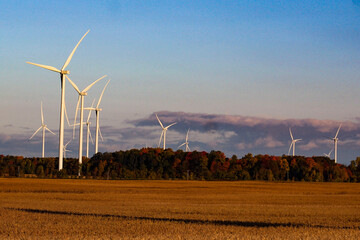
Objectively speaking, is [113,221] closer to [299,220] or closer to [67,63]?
[299,220]

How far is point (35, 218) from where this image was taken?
136 feet

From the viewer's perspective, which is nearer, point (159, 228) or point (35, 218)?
point (159, 228)

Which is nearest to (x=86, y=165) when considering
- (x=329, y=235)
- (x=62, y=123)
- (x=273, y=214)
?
(x=62, y=123)

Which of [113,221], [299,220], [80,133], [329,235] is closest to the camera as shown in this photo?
[329,235]

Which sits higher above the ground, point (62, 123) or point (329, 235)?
point (62, 123)

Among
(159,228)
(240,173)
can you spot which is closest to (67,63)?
(159,228)

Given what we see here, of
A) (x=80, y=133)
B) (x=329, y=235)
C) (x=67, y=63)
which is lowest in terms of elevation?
(x=329, y=235)

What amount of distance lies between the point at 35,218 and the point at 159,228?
430 inches

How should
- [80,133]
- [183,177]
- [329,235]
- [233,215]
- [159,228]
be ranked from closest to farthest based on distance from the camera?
[329,235], [159,228], [233,215], [80,133], [183,177]

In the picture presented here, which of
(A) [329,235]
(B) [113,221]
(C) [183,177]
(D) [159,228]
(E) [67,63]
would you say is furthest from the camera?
(C) [183,177]

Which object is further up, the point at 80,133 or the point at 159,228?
the point at 80,133

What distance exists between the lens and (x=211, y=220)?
42.2 meters

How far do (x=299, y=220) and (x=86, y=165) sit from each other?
16155 cm

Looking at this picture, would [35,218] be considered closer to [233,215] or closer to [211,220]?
[211,220]
